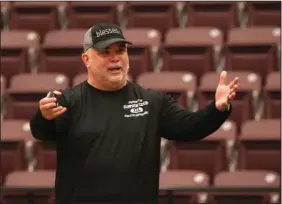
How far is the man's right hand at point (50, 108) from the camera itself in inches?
93.8

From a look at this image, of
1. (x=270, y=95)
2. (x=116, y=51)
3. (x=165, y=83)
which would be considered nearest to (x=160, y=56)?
(x=165, y=83)

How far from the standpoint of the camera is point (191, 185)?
4.12 metres

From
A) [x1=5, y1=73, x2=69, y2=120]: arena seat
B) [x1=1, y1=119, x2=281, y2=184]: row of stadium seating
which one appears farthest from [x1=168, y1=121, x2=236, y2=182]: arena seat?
[x1=5, y1=73, x2=69, y2=120]: arena seat

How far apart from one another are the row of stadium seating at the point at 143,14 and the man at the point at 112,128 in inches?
124

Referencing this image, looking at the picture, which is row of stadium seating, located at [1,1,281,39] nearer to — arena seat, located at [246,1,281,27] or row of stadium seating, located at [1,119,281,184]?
arena seat, located at [246,1,281,27]

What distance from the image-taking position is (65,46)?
540 centimetres

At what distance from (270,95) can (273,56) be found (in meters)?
0.46

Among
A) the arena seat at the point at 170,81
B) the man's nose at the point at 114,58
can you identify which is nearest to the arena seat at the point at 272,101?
the arena seat at the point at 170,81

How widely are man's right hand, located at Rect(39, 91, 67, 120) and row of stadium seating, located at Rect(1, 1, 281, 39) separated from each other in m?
3.36

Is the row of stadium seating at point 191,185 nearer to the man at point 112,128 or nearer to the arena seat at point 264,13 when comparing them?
the man at point 112,128

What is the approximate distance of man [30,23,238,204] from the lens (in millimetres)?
2514

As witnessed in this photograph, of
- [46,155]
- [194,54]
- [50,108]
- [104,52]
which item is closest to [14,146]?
[46,155]

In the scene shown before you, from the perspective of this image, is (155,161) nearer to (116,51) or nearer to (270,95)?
(116,51)

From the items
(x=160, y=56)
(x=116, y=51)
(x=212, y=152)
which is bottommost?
(x=212, y=152)
